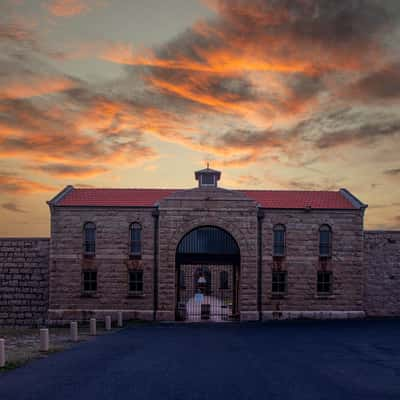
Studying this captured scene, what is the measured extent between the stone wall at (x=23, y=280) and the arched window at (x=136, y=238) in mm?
6206

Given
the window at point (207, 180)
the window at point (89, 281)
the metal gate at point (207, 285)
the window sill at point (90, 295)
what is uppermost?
the window at point (207, 180)

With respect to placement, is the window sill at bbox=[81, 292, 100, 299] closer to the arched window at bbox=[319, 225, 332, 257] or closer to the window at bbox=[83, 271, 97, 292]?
the window at bbox=[83, 271, 97, 292]

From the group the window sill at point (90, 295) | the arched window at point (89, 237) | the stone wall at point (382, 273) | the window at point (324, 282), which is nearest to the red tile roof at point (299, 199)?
the stone wall at point (382, 273)

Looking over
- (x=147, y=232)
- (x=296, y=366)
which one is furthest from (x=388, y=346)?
(x=147, y=232)

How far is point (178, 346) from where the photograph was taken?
21.6 m

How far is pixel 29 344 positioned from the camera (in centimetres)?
2297

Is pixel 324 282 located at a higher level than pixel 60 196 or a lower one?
lower

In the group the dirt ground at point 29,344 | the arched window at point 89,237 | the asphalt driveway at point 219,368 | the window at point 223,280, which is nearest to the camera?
the asphalt driveway at point 219,368

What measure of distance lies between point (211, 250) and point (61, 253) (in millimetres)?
9989

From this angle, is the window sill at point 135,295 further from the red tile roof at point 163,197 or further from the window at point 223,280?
the window at point 223,280

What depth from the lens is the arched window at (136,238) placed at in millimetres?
34500

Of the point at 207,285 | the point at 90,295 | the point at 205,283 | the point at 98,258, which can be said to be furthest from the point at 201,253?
the point at 207,285

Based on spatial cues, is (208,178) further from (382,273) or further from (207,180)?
(382,273)

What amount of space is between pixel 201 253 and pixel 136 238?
446cm
